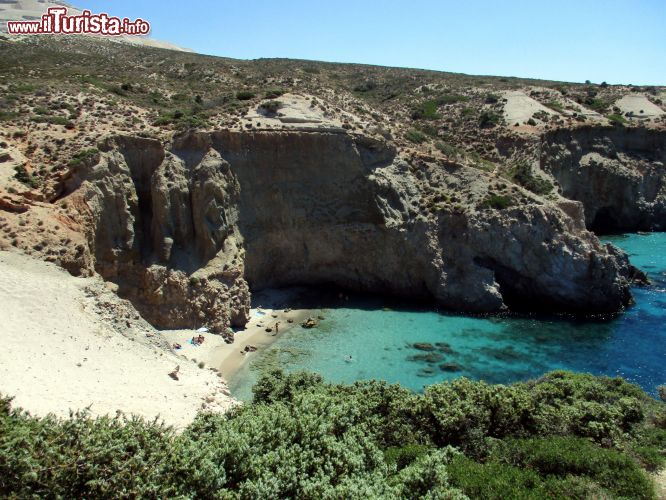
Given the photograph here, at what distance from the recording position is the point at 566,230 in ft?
127

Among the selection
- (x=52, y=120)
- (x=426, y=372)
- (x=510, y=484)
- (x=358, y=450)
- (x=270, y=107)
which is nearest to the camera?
(x=510, y=484)

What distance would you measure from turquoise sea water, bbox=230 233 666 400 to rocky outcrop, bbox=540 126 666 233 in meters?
25.4

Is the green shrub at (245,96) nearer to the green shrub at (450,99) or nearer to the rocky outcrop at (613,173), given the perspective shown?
the green shrub at (450,99)

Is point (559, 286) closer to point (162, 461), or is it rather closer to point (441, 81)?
point (162, 461)

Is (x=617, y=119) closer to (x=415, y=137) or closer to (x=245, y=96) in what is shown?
(x=415, y=137)

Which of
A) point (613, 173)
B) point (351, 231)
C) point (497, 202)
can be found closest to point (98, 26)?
point (351, 231)

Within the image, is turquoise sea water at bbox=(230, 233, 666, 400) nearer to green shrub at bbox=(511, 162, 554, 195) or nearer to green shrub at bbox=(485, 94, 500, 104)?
green shrub at bbox=(511, 162, 554, 195)

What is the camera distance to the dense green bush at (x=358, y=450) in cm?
1002

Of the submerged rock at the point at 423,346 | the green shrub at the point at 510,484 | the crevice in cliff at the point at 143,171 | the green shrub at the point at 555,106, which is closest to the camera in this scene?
the green shrub at the point at 510,484

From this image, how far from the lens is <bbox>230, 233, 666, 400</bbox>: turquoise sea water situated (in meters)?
28.0

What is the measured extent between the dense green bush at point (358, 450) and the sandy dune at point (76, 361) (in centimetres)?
485

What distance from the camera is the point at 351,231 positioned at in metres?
38.8

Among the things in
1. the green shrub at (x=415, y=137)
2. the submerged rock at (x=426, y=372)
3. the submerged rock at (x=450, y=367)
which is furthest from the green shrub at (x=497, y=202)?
the submerged rock at (x=426, y=372)

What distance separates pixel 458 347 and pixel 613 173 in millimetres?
43500
